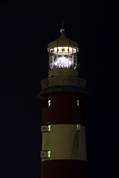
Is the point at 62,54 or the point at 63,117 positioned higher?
the point at 62,54

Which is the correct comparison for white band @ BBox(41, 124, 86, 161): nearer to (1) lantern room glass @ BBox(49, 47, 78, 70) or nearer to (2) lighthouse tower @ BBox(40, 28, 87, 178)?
(2) lighthouse tower @ BBox(40, 28, 87, 178)

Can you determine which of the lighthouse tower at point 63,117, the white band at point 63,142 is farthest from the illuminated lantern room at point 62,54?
the white band at point 63,142

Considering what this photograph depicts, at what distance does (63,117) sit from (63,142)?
106cm

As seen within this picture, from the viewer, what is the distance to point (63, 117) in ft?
72.4

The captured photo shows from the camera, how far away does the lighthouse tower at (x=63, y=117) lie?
71.9 feet

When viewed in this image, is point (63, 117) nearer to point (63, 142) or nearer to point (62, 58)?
point (63, 142)

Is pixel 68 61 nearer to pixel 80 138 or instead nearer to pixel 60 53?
pixel 60 53

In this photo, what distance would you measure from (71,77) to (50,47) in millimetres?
1655

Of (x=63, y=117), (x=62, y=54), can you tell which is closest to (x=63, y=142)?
(x=63, y=117)

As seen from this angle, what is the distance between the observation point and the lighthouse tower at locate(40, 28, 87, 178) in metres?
21.9

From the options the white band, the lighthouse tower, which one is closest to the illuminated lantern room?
the lighthouse tower

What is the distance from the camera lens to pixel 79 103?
73.6 ft

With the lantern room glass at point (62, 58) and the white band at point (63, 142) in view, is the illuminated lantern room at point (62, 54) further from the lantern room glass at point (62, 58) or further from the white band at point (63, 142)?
the white band at point (63, 142)

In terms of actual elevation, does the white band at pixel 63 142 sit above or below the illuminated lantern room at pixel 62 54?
below
